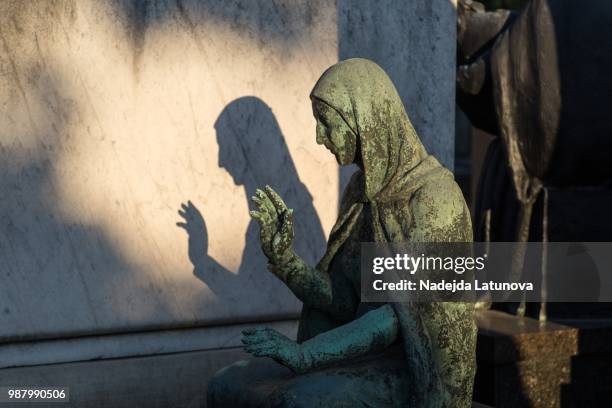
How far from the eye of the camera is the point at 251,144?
4.83 meters

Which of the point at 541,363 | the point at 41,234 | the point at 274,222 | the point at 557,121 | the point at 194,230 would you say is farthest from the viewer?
the point at 557,121

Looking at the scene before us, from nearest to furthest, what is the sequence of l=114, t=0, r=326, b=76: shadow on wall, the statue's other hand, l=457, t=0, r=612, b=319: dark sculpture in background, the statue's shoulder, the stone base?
1. the statue's other hand
2. the statue's shoulder
3. l=114, t=0, r=326, b=76: shadow on wall
4. the stone base
5. l=457, t=0, r=612, b=319: dark sculpture in background

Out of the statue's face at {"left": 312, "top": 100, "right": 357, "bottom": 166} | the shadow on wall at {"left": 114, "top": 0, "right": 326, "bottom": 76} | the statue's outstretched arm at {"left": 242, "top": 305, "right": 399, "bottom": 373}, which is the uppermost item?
the shadow on wall at {"left": 114, "top": 0, "right": 326, "bottom": 76}

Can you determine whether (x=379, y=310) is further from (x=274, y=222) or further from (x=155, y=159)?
(x=155, y=159)

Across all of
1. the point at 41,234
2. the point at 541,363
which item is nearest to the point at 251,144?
the point at 41,234

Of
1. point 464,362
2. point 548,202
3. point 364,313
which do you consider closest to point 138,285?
point 364,313

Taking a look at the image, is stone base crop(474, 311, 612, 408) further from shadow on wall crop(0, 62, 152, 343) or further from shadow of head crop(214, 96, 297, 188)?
shadow on wall crop(0, 62, 152, 343)

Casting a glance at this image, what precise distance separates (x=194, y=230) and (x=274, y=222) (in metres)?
1.32

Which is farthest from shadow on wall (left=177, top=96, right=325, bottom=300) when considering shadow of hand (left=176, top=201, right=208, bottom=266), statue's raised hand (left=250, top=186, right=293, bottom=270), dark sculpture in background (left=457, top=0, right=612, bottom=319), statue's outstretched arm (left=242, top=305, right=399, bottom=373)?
dark sculpture in background (left=457, top=0, right=612, bottom=319)

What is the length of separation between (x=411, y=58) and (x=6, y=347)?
2.24 m

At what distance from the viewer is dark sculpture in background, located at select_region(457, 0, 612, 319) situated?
607 cm

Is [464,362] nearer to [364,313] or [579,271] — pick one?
[364,313]

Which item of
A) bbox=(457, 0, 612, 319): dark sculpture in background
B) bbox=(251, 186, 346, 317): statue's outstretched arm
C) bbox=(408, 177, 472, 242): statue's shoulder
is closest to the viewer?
bbox=(408, 177, 472, 242): statue's shoulder

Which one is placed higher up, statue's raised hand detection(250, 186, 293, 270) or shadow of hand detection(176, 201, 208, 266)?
statue's raised hand detection(250, 186, 293, 270)
